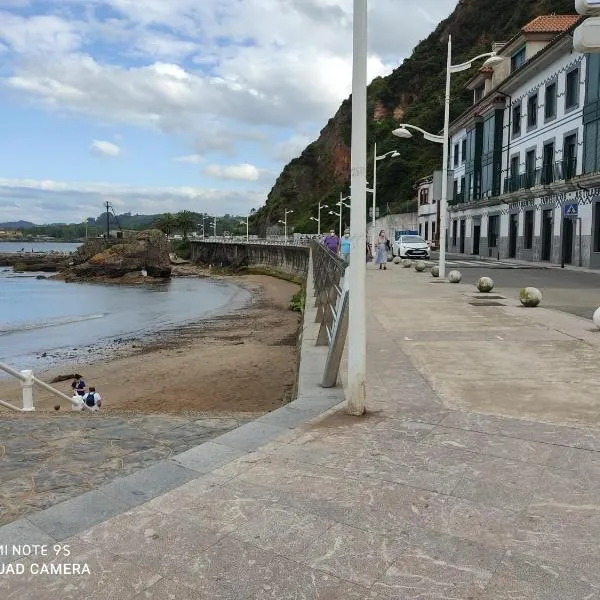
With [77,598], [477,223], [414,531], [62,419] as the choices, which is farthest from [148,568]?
[477,223]

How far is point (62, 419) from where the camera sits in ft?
17.6

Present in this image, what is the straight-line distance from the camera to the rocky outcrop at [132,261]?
2357 inches

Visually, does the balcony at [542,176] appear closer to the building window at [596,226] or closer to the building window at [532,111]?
the building window at [596,226]

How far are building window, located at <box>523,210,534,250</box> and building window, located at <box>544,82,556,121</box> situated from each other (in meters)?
5.28

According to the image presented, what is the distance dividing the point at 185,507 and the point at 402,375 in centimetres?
367

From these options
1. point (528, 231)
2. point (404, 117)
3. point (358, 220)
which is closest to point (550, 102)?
point (528, 231)

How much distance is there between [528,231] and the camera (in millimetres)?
33312

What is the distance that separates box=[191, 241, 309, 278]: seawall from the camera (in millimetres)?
49562

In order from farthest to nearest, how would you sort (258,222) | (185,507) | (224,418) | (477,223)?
(258,222) < (477,223) < (224,418) < (185,507)

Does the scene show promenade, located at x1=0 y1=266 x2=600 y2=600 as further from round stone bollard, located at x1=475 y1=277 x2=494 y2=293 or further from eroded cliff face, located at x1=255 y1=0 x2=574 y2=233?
eroded cliff face, located at x1=255 y1=0 x2=574 y2=233

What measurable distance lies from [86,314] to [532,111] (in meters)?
27.8

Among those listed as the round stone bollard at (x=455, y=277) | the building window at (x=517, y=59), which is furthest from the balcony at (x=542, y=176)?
the round stone bollard at (x=455, y=277)

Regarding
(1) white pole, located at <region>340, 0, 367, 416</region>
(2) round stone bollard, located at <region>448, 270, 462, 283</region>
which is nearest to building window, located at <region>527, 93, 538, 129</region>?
(2) round stone bollard, located at <region>448, 270, 462, 283</region>

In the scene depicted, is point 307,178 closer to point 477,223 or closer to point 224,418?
point 477,223
